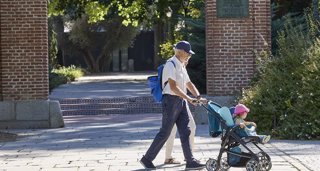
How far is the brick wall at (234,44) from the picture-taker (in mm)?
16828

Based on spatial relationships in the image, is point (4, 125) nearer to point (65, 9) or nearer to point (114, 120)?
point (114, 120)

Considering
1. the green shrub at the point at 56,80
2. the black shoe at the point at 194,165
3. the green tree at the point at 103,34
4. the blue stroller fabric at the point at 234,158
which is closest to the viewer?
the blue stroller fabric at the point at 234,158

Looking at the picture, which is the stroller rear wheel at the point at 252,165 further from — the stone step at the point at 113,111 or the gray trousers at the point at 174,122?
the stone step at the point at 113,111

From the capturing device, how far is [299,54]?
49.6 feet

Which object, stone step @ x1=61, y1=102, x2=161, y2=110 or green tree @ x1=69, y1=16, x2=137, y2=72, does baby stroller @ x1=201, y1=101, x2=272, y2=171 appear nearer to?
stone step @ x1=61, y1=102, x2=161, y2=110

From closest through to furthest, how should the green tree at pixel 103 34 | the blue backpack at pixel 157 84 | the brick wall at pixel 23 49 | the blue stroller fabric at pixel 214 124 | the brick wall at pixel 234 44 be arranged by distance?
the blue stroller fabric at pixel 214 124 → the blue backpack at pixel 157 84 → the brick wall at pixel 23 49 → the brick wall at pixel 234 44 → the green tree at pixel 103 34

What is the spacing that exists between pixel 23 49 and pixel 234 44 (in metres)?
4.73

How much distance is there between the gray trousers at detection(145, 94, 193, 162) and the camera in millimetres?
10211

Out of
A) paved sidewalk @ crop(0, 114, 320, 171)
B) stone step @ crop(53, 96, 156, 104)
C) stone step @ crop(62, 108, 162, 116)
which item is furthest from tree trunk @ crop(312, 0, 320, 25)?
stone step @ crop(53, 96, 156, 104)

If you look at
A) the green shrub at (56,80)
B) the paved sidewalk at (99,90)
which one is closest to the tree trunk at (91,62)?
the green shrub at (56,80)

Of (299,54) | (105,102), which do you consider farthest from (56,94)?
(299,54)

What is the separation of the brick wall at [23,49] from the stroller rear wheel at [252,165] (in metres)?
8.25

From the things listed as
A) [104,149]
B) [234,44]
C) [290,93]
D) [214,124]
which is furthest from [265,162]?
[234,44]

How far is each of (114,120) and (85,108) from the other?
290 cm
